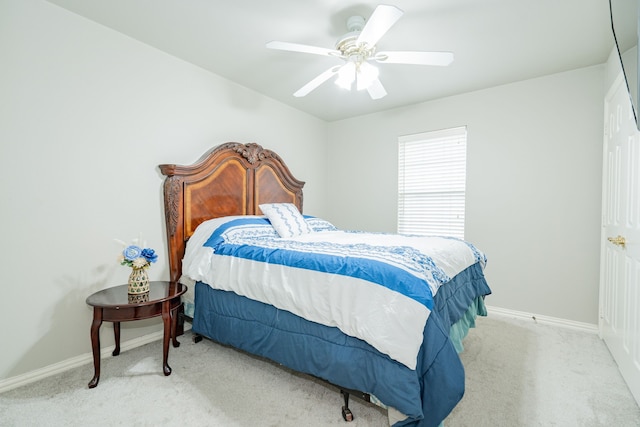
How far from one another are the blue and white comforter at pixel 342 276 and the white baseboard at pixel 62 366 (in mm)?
669

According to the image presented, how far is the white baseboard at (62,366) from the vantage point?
6.14 ft

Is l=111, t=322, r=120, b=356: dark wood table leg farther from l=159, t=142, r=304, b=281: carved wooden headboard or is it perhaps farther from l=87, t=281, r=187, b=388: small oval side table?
l=159, t=142, r=304, b=281: carved wooden headboard

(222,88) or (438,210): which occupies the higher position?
(222,88)

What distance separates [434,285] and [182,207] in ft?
7.02

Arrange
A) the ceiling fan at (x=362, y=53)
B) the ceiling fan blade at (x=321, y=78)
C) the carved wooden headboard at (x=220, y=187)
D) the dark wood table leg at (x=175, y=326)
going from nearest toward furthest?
the ceiling fan at (x=362, y=53)
the ceiling fan blade at (x=321, y=78)
the dark wood table leg at (x=175, y=326)
the carved wooden headboard at (x=220, y=187)

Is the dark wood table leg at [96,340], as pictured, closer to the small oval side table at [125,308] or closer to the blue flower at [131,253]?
the small oval side table at [125,308]

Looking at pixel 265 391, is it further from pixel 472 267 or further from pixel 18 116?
pixel 18 116

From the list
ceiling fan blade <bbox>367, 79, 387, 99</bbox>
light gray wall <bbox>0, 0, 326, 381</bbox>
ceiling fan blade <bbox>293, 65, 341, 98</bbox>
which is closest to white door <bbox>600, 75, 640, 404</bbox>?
ceiling fan blade <bbox>367, 79, 387, 99</bbox>

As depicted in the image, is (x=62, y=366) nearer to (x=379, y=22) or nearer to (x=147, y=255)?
(x=147, y=255)

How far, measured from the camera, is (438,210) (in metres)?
3.74

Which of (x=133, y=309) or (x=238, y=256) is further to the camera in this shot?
(x=238, y=256)

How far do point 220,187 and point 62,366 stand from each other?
1775 mm

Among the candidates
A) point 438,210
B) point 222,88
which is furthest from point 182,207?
point 438,210

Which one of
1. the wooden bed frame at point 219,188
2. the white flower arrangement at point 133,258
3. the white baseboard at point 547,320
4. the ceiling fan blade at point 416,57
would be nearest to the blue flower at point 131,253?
the white flower arrangement at point 133,258
